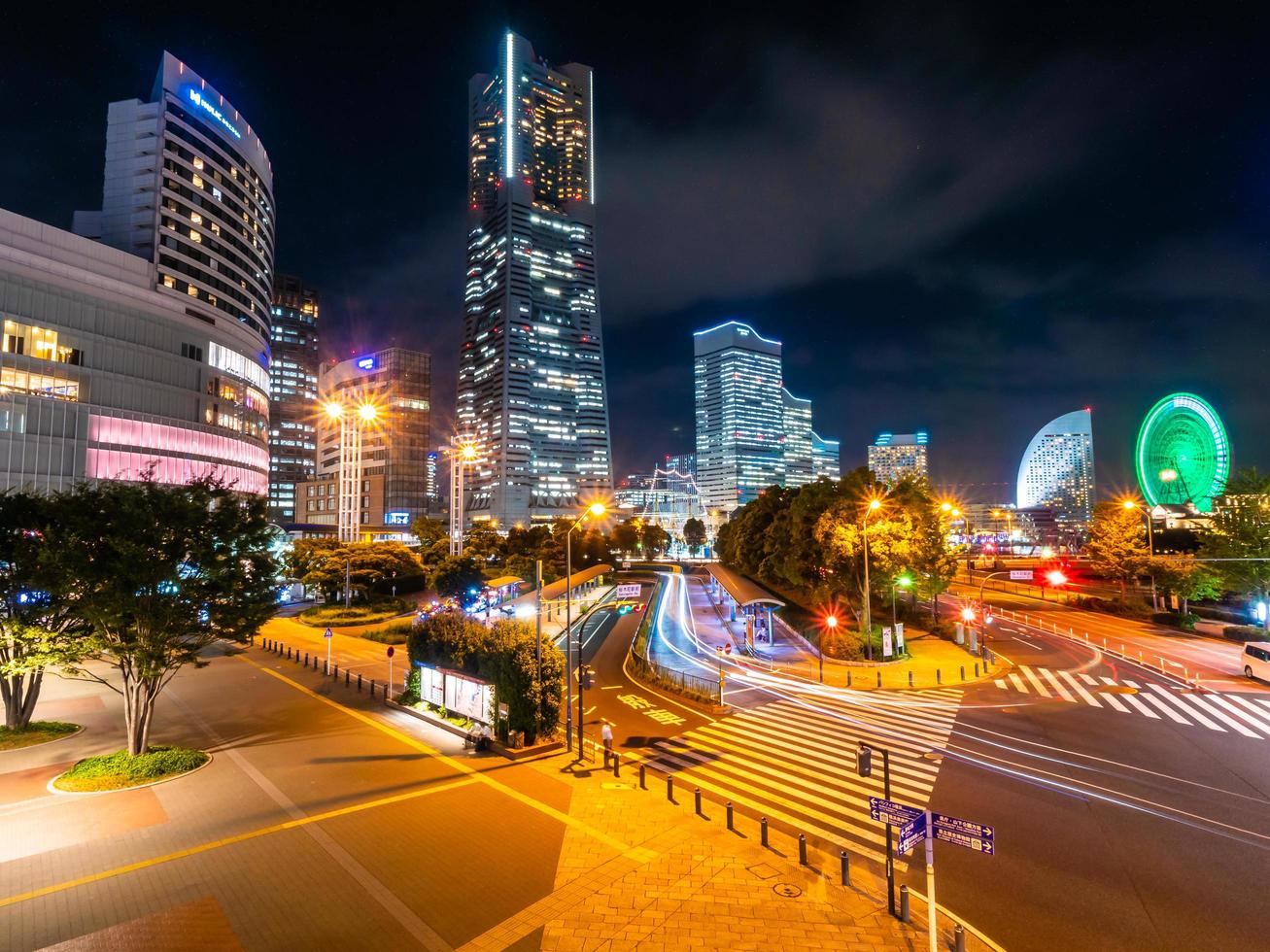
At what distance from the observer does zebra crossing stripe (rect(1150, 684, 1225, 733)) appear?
23844 millimetres

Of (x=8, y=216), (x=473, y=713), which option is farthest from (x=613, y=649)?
(x=8, y=216)

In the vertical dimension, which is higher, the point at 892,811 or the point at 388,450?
the point at 388,450

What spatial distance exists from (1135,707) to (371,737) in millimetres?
32649

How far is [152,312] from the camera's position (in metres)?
68.8

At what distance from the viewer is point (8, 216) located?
57312 mm

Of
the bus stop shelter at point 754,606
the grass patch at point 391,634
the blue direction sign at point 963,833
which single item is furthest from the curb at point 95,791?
the bus stop shelter at point 754,606

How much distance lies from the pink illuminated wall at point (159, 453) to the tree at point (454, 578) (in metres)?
18.8

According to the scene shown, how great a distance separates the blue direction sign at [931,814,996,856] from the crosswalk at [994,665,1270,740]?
22.6 m

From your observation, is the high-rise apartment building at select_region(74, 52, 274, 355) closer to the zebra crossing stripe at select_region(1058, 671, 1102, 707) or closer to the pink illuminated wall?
the pink illuminated wall

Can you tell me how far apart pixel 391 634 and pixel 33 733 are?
26742mm

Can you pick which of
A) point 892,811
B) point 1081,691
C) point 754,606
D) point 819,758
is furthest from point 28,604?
point 1081,691

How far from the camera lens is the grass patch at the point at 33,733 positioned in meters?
21.8

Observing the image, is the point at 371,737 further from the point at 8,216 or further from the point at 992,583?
the point at 992,583

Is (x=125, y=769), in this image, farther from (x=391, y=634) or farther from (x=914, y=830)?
(x=391, y=634)
